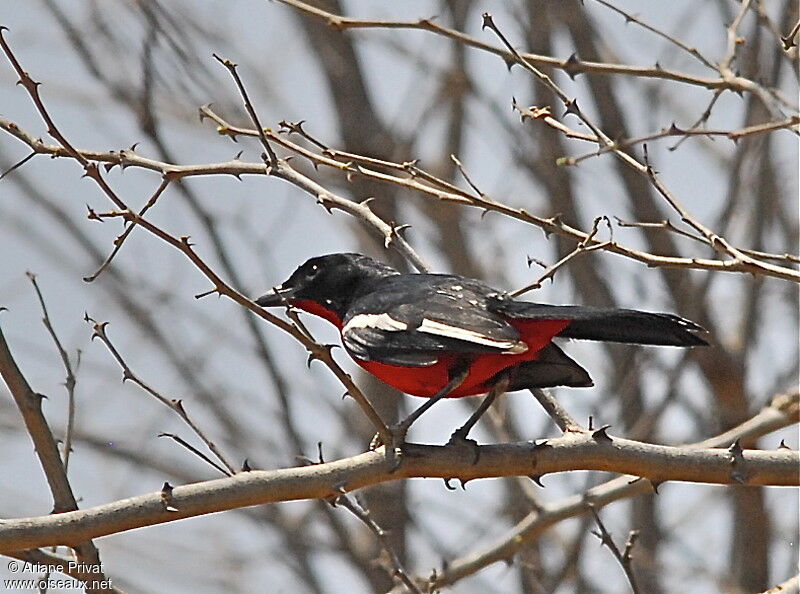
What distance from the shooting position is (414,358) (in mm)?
3111

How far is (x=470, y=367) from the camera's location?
3.18m

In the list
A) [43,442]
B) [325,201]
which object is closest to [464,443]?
[325,201]

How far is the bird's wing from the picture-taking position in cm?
308

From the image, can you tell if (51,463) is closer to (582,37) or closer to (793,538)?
(582,37)

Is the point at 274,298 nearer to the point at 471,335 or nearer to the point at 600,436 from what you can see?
the point at 471,335

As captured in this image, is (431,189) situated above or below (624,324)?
above

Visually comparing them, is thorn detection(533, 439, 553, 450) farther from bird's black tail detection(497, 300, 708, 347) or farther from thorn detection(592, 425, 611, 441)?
bird's black tail detection(497, 300, 708, 347)

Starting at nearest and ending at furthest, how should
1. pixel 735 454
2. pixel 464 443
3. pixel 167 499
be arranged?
pixel 167 499 < pixel 735 454 < pixel 464 443

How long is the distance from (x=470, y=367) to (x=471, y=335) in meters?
0.14

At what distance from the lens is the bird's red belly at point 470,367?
3.17 meters

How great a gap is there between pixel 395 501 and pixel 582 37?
238 centimetres

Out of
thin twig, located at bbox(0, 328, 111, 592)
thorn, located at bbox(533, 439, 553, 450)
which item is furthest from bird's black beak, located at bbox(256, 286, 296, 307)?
thorn, located at bbox(533, 439, 553, 450)

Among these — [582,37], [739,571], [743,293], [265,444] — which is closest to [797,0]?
[582,37]

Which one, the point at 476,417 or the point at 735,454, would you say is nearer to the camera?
the point at 735,454
